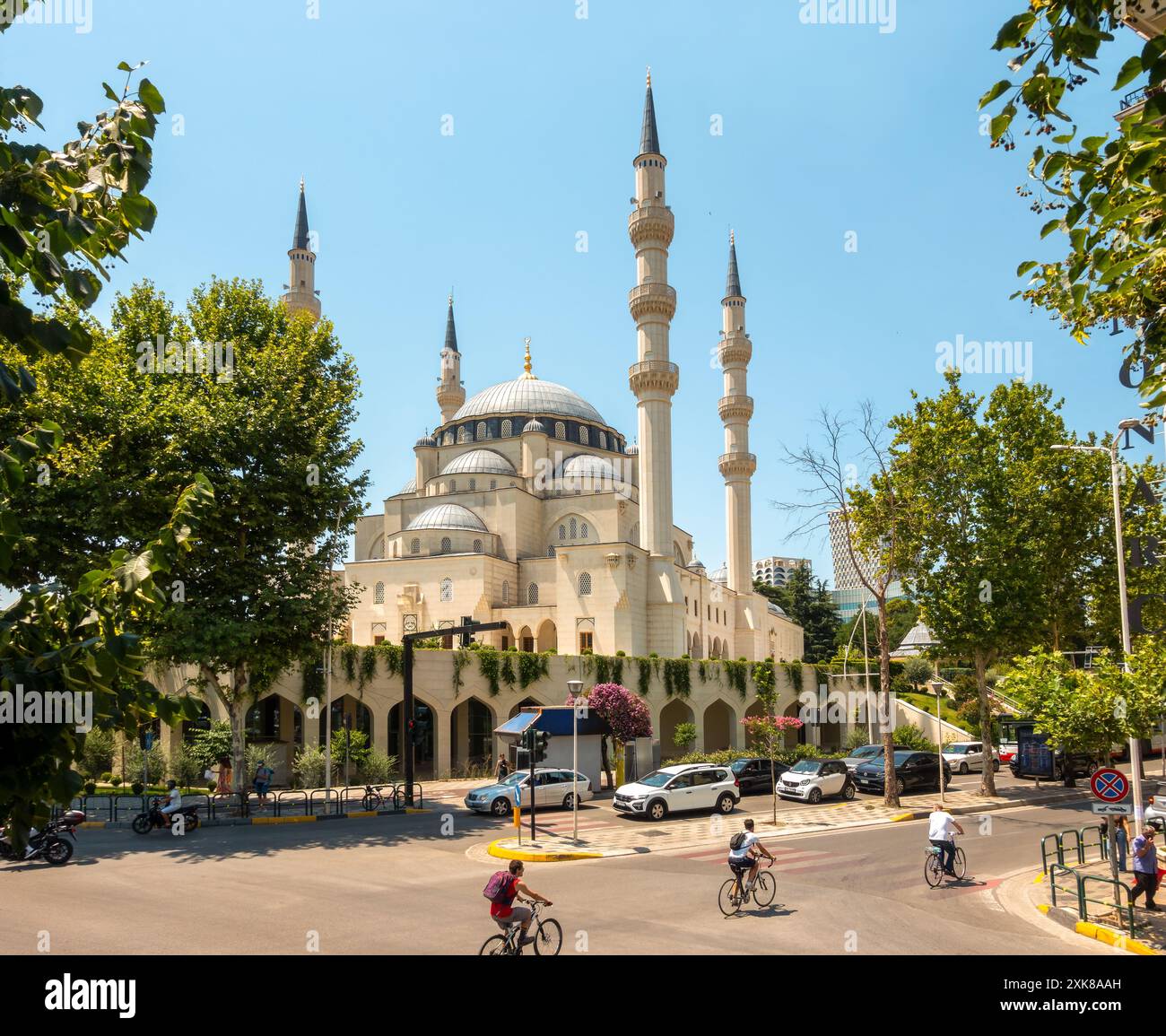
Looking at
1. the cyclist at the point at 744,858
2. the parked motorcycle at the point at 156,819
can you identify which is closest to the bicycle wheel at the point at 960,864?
the cyclist at the point at 744,858

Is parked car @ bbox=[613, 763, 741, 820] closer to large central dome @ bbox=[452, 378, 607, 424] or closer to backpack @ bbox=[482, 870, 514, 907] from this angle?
backpack @ bbox=[482, 870, 514, 907]

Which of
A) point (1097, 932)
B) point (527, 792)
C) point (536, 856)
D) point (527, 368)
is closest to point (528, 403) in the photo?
point (527, 368)

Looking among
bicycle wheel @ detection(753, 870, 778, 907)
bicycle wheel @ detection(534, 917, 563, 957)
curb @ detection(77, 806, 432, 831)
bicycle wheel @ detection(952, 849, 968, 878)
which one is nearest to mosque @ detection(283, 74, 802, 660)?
curb @ detection(77, 806, 432, 831)

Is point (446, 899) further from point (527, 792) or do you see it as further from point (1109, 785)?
point (527, 792)

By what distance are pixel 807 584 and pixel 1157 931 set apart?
7073cm

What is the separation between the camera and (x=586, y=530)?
58.9m

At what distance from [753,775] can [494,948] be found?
889 inches

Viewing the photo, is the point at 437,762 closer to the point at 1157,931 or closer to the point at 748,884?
the point at 748,884

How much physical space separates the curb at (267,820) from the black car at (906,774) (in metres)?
15.3

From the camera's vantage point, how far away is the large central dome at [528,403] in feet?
221

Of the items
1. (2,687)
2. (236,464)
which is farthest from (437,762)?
(2,687)

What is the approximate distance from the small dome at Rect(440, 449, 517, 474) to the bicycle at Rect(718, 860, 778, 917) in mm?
48341

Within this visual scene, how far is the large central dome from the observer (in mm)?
67375

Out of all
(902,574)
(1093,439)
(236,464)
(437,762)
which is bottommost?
(437,762)
